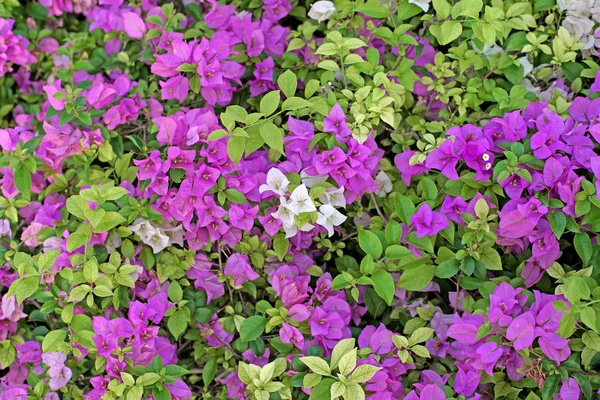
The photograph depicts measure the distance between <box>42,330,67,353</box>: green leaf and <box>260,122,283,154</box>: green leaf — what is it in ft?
2.16

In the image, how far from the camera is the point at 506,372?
135 centimetres

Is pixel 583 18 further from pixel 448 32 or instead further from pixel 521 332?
pixel 521 332

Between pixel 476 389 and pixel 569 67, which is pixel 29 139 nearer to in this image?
pixel 476 389

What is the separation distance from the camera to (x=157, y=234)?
4.60 ft

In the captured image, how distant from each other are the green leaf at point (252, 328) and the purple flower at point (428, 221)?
16.1 inches

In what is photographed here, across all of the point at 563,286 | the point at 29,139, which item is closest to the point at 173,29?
the point at 29,139

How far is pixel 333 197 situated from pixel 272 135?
0.73ft

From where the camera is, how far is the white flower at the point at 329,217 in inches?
51.8

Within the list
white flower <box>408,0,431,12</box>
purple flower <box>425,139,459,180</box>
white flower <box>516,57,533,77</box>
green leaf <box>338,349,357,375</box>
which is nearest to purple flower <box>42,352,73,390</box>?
green leaf <box>338,349,357,375</box>

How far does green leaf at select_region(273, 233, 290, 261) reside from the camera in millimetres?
1404

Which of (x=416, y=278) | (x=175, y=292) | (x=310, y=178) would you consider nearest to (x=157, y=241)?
(x=175, y=292)

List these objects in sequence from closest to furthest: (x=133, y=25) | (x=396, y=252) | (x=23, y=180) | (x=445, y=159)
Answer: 1. (x=396, y=252)
2. (x=445, y=159)
3. (x=23, y=180)
4. (x=133, y=25)

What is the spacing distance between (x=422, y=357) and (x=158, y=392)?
60 centimetres

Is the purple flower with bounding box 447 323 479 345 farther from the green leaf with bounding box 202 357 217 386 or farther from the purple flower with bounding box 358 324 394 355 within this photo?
the green leaf with bounding box 202 357 217 386
